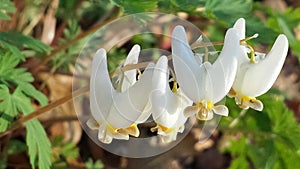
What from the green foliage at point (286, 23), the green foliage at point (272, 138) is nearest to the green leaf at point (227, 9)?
the green foliage at point (286, 23)

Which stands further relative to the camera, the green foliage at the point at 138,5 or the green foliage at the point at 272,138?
the green foliage at the point at 272,138

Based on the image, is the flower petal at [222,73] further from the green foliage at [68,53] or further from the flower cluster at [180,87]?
the green foliage at [68,53]

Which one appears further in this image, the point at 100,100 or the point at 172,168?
the point at 172,168

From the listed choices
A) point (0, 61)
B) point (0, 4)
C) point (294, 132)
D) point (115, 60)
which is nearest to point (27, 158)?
point (115, 60)

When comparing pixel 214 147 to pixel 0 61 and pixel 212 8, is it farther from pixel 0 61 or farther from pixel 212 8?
pixel 0 61

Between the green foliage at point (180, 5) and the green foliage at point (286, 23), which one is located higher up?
the green foliage at point (180, 5)
